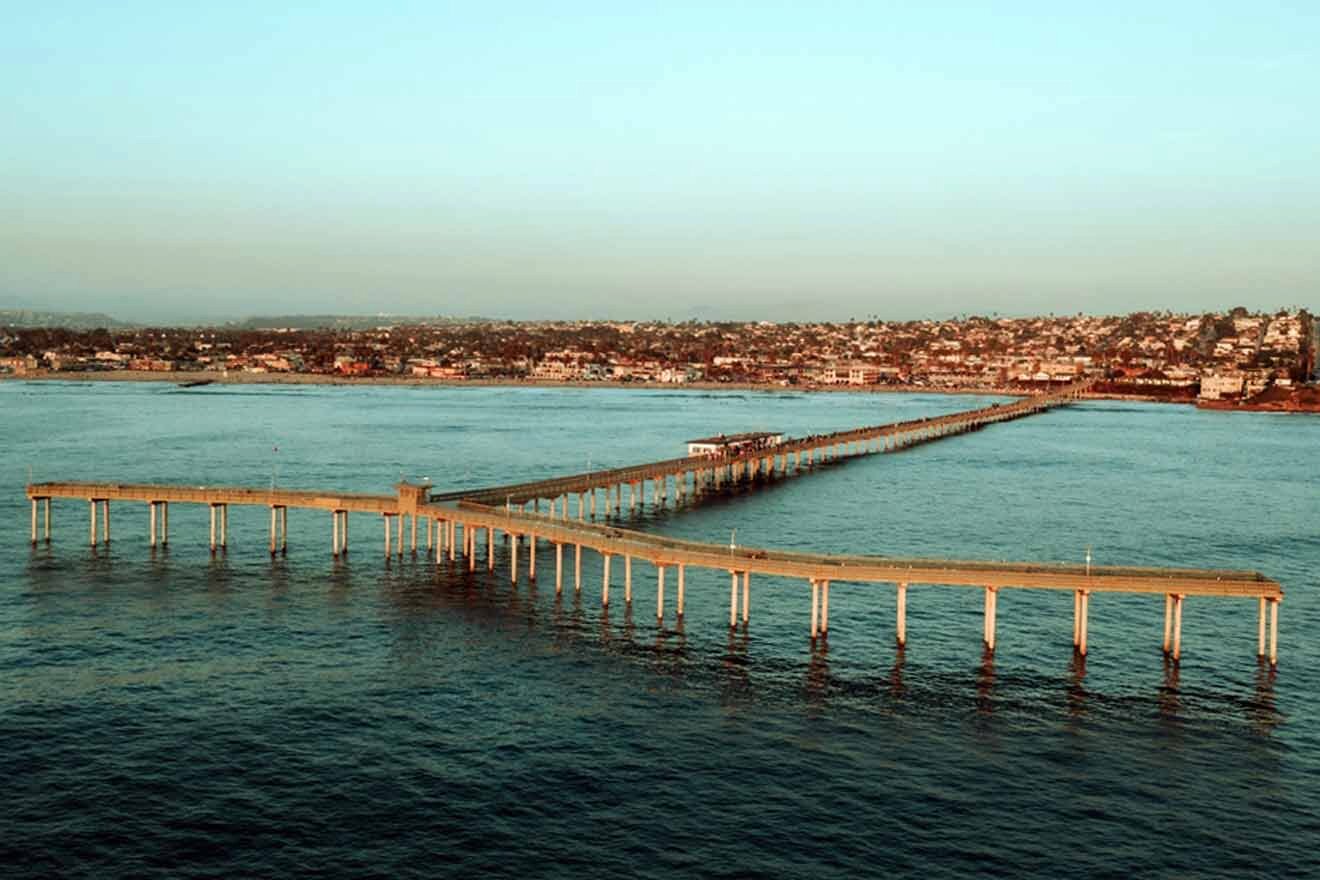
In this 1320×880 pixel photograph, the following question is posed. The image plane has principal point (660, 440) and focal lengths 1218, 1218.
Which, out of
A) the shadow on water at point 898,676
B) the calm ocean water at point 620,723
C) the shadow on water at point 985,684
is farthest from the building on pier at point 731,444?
the shadow on water at point 985,684

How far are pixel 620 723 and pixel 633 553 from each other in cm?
1501

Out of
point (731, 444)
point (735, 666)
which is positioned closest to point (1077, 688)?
point (735, 666)

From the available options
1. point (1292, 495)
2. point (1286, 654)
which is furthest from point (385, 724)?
point (1292, 495)

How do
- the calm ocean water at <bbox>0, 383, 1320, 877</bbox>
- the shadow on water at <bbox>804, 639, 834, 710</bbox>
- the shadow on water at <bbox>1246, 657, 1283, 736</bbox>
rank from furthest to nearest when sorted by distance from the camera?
the shadow on water at <bbox>804, 639, 834, 710</bbox>, the shadow on water at <bbox>1246, 657, 1283, 736</bbox>, the calm ocean water at <bbox>0, 383, 1320, 877</bbox>

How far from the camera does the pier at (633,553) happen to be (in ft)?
148

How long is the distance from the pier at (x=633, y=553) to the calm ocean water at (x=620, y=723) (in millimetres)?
1263

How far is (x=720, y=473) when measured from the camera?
108m

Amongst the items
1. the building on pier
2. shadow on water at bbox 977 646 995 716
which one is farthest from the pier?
the building on pier

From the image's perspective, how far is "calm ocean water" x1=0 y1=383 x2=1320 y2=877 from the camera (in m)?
28.9

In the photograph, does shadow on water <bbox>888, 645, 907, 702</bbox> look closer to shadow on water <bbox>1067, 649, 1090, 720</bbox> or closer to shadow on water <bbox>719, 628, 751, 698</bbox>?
shadow on water <bbox>719, 628, 751, 698</bbox>

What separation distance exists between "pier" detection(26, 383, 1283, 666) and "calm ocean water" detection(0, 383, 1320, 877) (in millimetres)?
1263

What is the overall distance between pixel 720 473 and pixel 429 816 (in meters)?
78.7

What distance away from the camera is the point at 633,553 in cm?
5119

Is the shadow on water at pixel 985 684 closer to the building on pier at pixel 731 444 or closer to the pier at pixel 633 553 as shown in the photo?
the pier at pixel 633 553
